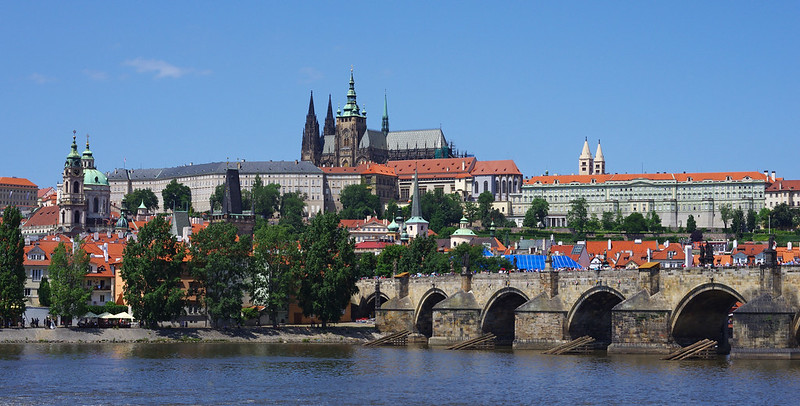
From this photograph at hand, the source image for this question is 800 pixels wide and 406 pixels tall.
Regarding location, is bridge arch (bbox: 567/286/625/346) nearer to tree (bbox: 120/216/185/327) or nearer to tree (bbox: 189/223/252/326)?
tree (bbox: 189/223/252/326)

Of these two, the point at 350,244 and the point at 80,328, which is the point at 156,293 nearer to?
the point at 80,328

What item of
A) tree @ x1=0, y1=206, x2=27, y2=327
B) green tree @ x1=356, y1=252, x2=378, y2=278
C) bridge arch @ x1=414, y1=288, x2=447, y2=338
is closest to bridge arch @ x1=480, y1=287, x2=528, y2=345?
bridge arch @ x1=414, y1=288, x2=447, y2=338

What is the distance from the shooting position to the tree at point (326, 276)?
92000 millimetres

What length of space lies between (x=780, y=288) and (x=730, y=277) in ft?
9.25

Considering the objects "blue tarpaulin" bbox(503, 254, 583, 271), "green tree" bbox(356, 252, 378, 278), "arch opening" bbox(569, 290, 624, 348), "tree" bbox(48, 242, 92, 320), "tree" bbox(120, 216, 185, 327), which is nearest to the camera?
"arch opening" bbox(569, 290, 624, 348)

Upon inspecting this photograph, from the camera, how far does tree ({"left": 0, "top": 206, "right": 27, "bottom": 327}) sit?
86562mm

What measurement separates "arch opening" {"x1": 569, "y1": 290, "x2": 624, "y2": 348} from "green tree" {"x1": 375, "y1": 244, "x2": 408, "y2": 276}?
39796 mm

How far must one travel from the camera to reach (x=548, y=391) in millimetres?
59875

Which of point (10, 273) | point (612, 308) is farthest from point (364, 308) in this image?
point (612, 308)

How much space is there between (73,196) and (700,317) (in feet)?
462

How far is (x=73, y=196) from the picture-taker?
7741 inches

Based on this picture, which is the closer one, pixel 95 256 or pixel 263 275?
pixel 263 275

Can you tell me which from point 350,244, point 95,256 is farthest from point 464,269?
point 95,256

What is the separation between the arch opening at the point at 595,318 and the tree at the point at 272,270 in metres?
23.1
